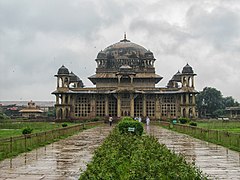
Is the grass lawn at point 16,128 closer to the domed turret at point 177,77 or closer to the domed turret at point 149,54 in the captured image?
the domed turret at point 149,54

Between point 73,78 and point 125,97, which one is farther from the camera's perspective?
point 73,78

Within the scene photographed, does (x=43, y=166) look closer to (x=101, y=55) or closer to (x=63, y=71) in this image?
(x=63, y=71)

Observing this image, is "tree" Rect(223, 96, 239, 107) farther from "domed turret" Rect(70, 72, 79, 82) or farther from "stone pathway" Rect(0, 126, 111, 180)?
"stone pathway" Rect(0, 126, 111, 180)

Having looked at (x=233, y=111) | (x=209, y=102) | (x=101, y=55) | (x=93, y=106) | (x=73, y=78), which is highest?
(x=101, y=55)

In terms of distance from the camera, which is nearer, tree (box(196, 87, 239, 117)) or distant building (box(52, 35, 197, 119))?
distant building (box(52, 35, 197, 119))

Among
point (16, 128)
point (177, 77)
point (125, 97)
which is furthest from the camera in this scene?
point (177, 77)

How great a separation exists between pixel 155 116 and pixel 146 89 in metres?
4.24

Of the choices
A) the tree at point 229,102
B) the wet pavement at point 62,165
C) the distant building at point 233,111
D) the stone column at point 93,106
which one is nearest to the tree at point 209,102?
the distant building at point 233,111

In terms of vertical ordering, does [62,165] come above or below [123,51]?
below

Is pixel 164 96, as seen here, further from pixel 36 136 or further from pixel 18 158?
pixel 18 158

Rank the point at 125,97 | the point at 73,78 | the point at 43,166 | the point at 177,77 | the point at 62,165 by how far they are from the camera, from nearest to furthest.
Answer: the point at 43,166 → the point at 62,165 → the point at 125,97 → the point at 177,77 → the point at 73,78

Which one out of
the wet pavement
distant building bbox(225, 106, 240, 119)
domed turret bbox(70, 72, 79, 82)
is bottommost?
the wet pavement

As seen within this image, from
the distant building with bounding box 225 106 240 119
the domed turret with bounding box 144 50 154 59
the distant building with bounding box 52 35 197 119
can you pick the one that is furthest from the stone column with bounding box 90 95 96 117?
the distant building with bounding box 225 106 240 119

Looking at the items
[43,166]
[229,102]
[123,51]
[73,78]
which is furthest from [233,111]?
[43,166]
